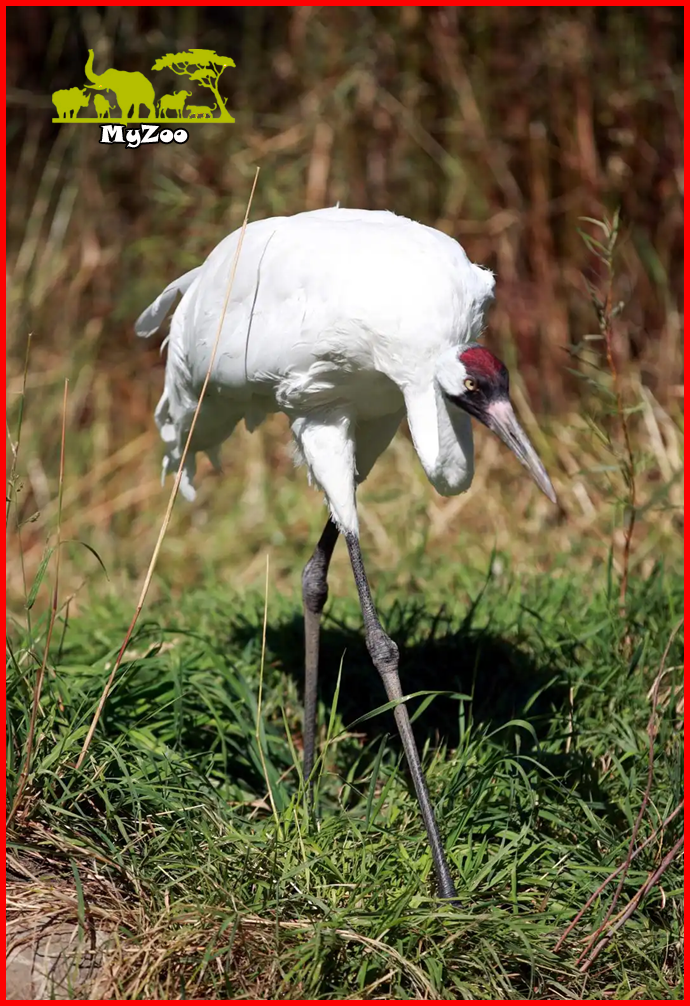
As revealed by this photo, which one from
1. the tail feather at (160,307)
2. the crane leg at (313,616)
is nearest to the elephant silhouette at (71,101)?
the tail feather at (160,307)

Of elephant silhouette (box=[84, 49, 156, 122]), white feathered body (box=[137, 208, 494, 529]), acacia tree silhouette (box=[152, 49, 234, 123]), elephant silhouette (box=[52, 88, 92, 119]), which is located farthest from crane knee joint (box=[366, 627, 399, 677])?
elephant silhouette (box=[52, 88, 92, 119])

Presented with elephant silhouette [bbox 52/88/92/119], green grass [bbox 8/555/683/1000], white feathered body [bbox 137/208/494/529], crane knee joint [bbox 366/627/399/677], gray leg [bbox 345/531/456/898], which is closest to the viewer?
green grass [bbox 8/555/683/1000]

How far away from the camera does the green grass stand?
260 cm

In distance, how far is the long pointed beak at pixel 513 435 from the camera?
2.87 m

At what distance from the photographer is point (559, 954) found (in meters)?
2.80

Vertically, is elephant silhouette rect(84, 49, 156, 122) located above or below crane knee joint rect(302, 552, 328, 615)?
above

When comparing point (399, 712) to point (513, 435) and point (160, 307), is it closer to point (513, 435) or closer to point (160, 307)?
point (513, 435)

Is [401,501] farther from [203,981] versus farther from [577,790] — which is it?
[203,981]

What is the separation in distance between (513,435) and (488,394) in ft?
0.39

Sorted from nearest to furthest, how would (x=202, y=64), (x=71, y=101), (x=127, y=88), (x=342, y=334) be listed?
(x=342, y=334) → (x=71, y=101) → (x=127, y=88) → (x=202, y=64)

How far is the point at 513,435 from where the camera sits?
2881 millimetres

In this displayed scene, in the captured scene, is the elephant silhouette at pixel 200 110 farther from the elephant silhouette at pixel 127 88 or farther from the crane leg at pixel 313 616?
the crane leg at pixel 313 616

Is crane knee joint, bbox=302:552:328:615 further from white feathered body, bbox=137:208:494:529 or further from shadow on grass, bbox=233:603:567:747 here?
white feathered body, bbox=137:208:494:529

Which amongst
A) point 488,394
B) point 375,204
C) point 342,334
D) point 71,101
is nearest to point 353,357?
point 342,334
